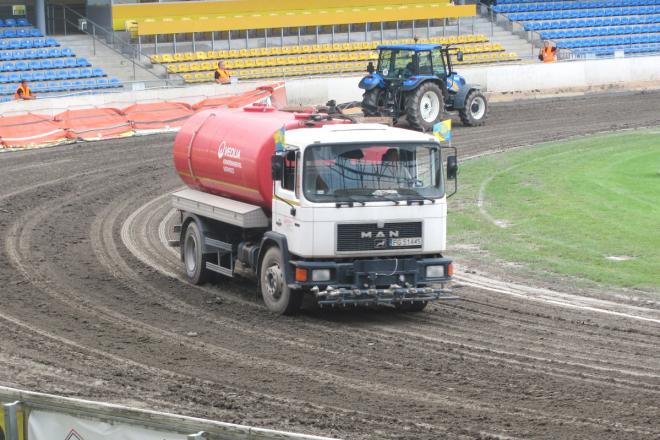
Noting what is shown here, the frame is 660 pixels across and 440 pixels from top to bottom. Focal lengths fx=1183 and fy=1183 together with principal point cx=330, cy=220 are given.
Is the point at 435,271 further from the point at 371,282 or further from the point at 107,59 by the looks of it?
the point at 107,59

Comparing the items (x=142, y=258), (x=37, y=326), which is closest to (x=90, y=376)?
(x=37, y=326)

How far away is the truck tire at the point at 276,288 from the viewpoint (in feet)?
51.3

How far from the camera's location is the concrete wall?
139ft

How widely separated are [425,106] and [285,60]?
46.7 feet

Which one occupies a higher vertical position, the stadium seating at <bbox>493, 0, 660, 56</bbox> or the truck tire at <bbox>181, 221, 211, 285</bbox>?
the stadium seating at <bbox>493, 0, 660, 56</bbox>

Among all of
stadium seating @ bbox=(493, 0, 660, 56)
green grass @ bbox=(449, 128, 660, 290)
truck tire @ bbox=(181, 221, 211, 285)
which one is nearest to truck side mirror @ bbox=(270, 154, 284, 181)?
truck tire @ bbox=(181, 221, 211, 285)

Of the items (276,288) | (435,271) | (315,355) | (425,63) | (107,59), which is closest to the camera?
(315,355)

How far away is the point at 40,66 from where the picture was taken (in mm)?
42688

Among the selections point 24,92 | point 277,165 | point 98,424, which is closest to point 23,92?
point 24,92

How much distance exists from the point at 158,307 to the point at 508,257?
6.28 meters

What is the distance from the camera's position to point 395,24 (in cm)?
5447

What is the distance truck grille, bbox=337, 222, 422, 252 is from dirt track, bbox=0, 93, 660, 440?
3.44ft

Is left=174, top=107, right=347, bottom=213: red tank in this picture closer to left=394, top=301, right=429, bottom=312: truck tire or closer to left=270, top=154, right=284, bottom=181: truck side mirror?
left=270, top=154, right=284, bottom=181: truck side mirror

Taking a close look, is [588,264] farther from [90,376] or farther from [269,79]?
[269,79]
